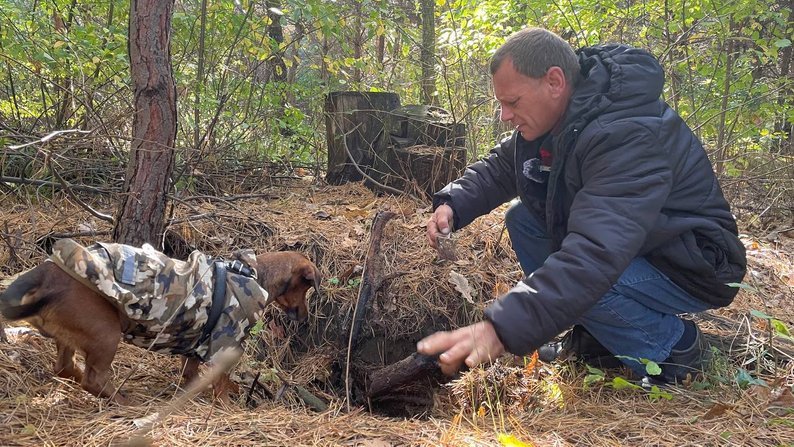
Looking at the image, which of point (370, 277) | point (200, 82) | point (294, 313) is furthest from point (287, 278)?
point (200, 82)

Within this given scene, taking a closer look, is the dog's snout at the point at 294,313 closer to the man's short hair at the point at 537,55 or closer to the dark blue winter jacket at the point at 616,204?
the dark blue winter jacket at the point at 616,204

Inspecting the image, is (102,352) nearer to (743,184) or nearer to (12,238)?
(12,238)

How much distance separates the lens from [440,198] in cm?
379

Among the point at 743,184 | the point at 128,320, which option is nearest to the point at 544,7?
the point at 743,184

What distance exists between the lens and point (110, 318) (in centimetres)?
294

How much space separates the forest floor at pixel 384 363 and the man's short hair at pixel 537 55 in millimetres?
1393

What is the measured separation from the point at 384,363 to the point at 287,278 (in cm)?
93

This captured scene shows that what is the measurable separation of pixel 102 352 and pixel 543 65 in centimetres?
268

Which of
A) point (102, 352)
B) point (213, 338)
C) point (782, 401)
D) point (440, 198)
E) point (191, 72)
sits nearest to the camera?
point (782, 401)

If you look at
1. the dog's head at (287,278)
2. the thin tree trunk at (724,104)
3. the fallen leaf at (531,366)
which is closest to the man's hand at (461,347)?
the fallen leaf at (531,366)

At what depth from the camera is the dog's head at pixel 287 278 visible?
3725 mm

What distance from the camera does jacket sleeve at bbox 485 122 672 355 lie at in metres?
2.12

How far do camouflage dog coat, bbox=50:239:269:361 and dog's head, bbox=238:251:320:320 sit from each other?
0.27 m

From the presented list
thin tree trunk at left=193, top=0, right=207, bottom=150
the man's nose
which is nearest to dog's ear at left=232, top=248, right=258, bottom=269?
the man's nose
